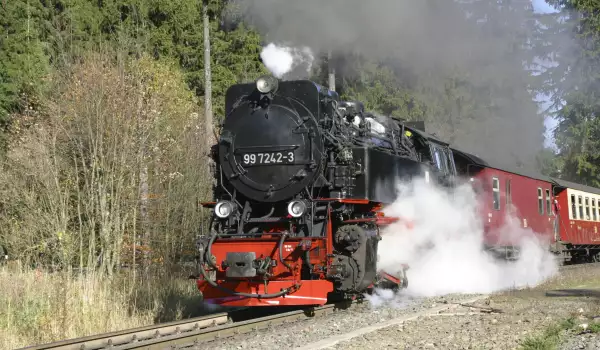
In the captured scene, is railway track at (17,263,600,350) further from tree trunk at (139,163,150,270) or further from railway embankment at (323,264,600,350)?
tree trunk at (139,163,150,270)

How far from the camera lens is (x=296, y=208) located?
31.0 feet

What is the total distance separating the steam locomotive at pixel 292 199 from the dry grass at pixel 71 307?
1310mm

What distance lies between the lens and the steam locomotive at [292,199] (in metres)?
9.23

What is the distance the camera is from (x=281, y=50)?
590 inches

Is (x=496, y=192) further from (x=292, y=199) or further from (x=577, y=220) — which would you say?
(x=292, y=199)

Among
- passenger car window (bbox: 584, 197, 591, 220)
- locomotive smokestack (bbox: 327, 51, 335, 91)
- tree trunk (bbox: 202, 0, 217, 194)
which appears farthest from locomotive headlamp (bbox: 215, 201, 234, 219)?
passenger car window (bbox: 584, 197, 591, 220)

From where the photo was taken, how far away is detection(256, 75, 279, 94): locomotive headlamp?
397 inches

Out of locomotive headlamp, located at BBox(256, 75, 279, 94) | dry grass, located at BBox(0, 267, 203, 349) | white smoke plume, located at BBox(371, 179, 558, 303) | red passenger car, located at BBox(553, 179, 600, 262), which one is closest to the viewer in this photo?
dry grass, located at BBox(0, 267, 203, 349)

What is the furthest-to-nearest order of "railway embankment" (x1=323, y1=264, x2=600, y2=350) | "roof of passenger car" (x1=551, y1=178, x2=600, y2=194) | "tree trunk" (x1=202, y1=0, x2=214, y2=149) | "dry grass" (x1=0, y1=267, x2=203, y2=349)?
"roof of passenger car" (x1=551, y1=178, x2=600, y2=194) → "tree trunk" (x1=202, y1=0, x2=214, y2=149) → "dry grass" (x1=0, y1=267, x2=203, y2=349) → "railway embankment" (x1=323, y1=264, x2=600, y2=350)

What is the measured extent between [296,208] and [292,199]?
39 centimetres

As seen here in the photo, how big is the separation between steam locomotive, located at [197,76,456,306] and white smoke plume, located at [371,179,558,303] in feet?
2.81

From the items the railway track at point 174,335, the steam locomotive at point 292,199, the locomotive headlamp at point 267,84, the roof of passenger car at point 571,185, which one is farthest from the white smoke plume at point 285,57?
the roof of passenger car at point 571,185

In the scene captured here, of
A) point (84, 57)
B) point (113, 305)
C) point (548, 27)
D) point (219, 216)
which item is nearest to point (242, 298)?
point (219, 216)

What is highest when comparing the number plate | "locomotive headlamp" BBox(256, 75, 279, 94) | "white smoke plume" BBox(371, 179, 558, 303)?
"locomotive headlamp" BBox(256, 75, 279, 94)
